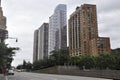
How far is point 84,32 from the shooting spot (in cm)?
11400

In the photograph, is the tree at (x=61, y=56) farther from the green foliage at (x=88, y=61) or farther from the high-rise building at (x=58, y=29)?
the high-rise building at (x=58, y=29)

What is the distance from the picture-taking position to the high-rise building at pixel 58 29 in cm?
11435

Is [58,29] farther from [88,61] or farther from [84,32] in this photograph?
[88,61]

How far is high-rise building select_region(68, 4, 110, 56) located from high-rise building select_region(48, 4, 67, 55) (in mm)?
3595

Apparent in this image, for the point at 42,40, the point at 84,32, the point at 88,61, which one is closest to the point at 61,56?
the point at 88,61

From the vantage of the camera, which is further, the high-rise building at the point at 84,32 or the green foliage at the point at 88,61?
the high-rise building at the point at 84,32

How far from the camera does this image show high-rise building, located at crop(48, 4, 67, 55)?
11435 centimetres

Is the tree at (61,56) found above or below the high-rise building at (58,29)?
below

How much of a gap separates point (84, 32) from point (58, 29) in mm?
11937

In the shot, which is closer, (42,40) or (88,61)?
(88,61)

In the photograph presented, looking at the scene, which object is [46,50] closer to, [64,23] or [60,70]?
[64,23]

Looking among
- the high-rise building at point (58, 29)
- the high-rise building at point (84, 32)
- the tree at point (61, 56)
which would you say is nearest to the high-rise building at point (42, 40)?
the high-rise building at point (58, 29)

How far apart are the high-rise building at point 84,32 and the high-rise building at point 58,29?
3.60m

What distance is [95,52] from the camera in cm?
12138
